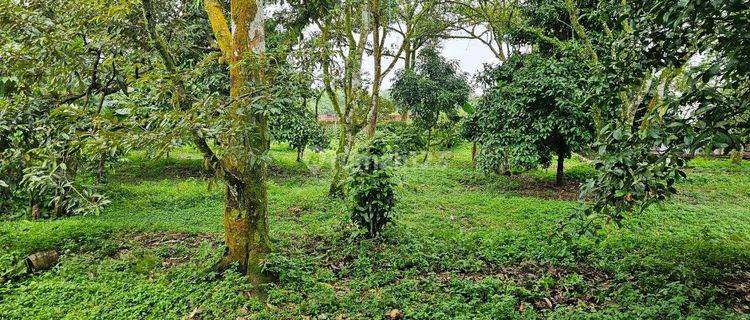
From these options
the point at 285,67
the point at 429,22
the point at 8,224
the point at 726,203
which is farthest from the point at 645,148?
the point at 429,22

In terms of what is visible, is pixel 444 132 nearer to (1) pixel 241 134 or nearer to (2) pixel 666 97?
(1) pixel 241 134

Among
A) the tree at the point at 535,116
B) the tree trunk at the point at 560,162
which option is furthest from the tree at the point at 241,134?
the tree trunk at the point at 560,162

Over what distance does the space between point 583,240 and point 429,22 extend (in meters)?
11.7

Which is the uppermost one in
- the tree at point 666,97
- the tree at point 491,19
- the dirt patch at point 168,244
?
the tree at point 491,19

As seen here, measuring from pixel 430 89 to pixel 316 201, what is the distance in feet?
25.3

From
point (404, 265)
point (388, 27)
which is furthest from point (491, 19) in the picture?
point (404, 265)

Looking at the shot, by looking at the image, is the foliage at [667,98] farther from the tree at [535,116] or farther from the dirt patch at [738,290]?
the tree at [535,116]

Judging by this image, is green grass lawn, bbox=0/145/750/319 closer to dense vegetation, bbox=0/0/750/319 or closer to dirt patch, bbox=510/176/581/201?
dense vegetation, bbox=0/0/750/319

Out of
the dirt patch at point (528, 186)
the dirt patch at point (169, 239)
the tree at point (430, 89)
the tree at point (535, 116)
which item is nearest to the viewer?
the dirt patch at point (169, 239)

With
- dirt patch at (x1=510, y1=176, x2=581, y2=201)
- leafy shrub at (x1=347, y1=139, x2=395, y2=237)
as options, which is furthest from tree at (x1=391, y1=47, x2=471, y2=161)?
leafy shrub at (x1=347, y1=139, x2=395, y2=237)

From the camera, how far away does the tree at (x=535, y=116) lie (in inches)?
350

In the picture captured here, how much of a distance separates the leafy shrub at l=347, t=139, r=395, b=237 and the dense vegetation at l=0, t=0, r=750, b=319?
31mm

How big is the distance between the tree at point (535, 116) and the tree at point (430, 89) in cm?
471

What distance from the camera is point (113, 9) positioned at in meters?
3.23
